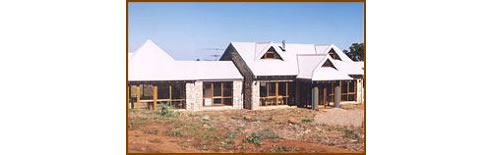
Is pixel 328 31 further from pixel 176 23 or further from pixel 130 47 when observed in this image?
pixel 130 47

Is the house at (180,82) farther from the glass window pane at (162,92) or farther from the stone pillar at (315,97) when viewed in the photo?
the stone pillar at (315,97)

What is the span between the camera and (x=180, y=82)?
285 inches

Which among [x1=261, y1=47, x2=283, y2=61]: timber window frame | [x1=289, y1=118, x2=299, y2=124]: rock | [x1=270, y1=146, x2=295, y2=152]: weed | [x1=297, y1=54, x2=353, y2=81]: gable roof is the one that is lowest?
[x1=270, y1=146, x2=295, y2=152]: weed

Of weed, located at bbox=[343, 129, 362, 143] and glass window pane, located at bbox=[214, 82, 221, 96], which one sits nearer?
weed, located at bbox=[343, 129, 362, 143]

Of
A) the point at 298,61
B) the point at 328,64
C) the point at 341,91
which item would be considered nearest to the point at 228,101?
the point at 298,61

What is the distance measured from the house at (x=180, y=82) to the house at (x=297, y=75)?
0.31 m

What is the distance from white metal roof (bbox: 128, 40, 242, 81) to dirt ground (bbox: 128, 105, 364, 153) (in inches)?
25.1

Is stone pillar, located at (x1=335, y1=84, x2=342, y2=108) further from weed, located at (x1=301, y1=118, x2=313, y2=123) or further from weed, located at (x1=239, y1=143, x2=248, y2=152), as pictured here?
weed, located at (x1=239, y1=143, x2=248, y2=152)

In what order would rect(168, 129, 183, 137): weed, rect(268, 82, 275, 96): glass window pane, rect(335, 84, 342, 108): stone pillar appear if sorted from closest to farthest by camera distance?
rect(168, 129, 183, 137): weed → rect(268, 82, 275, 96): glass window pane → rect(335, 84, 342, 108): stone pillar

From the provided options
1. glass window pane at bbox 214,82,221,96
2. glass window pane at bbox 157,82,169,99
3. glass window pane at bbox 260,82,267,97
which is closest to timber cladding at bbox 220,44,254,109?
glass window pane at bbox 260,82,267,97

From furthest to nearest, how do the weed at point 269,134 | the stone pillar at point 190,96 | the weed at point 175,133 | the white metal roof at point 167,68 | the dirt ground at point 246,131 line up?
the stone pillar at point 190,96 → the weed at point 269,134 → the weed at point 175,133 → the dirt ground at point 246,131 → the white metal roof at point 167,68

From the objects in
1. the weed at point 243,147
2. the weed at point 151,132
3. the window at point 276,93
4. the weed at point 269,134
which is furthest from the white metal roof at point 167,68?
the weed at point 243,147

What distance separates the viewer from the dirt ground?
673 cm

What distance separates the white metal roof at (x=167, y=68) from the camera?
657cm
